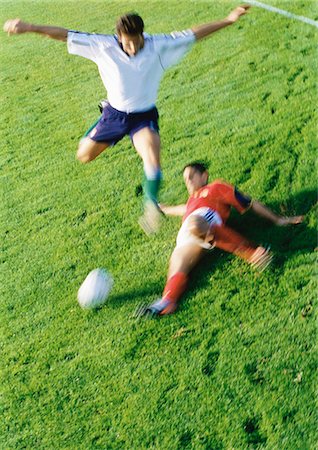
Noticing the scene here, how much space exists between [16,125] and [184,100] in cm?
284

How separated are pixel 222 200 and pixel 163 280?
37.2 inches

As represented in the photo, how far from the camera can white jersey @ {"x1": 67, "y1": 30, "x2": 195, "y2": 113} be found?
5.37m

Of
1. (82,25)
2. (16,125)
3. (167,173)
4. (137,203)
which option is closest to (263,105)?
(167,173)

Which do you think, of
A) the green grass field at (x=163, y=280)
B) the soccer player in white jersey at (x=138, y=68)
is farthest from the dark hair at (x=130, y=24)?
the green grass field at (x=163, y=280)

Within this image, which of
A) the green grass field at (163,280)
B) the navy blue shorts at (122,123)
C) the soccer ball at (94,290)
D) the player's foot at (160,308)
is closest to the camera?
the green grass field at (163,280)

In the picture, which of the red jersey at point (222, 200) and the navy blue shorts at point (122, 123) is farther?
the navy blue shorts at point (122, 123)

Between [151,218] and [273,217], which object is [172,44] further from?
[273,217]

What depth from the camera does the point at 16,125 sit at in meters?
8.93

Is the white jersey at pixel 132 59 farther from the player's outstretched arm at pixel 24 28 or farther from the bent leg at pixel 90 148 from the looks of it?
the bent leg at pixel 90 148

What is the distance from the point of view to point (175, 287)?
4.83 meters

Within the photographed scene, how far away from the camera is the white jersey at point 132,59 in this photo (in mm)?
5367

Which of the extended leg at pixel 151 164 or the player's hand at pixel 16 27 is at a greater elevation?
the player's hand at pixel 16 27

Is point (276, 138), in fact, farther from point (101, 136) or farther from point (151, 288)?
point (151, 288)

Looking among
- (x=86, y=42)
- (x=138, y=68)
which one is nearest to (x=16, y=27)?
(x=86, y=42)
